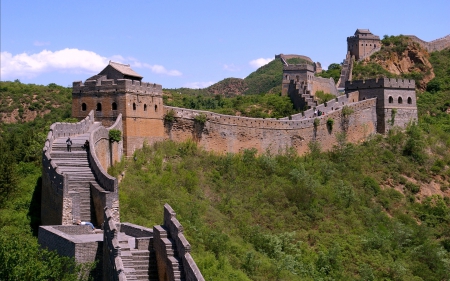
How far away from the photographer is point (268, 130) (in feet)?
110

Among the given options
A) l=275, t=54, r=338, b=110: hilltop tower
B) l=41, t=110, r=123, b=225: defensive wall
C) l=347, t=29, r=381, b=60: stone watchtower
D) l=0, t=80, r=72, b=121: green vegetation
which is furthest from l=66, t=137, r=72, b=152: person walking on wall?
l=347, t=29, r=381, b=60: stone watchtower

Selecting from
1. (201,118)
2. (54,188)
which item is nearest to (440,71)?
(201,118)

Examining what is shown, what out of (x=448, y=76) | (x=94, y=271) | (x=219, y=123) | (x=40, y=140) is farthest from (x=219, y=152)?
(x=448, y=76)

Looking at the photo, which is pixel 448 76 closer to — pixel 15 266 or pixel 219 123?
pixel 219 123

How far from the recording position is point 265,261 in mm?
23125

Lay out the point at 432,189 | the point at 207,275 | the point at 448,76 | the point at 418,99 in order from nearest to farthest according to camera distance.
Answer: the point at 207,275
the point at 432,189
the point at 418,99
the point at 448,76

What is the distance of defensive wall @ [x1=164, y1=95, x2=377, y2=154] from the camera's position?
3033 centimetres

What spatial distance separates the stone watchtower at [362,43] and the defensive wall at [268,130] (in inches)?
847

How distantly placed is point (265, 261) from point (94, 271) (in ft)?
26.1

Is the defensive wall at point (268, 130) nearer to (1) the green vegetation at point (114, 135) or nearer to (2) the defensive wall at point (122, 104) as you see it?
(2) the defensive wall at point (122, 104)

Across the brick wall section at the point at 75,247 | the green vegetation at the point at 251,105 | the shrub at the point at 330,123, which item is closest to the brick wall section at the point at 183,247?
the brick wall section at the point at 75,247

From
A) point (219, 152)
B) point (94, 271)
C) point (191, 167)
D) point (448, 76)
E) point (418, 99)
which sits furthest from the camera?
point (448, 76)

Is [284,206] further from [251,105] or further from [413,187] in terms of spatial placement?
[251,105]

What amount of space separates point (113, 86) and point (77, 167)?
6.15m
